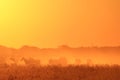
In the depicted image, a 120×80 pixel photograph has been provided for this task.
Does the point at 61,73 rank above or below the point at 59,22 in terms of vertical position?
below

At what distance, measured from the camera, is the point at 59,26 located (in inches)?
194

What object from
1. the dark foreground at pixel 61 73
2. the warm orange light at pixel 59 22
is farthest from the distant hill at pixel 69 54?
the dark foreground at pixel 61 73

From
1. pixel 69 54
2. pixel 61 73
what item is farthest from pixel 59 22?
pixel 61 73

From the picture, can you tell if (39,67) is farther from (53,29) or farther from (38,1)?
(38,1)

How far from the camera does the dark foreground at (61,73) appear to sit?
157 inches

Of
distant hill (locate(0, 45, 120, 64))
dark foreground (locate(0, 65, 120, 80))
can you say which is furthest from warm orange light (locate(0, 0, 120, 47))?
dark foreground (locate(0, 65, 120, 80))

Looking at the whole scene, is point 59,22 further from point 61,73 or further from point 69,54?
point 61,73

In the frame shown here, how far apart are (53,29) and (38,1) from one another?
47cm

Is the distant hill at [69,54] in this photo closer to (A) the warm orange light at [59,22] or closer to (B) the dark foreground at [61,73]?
(A) the warm orange light at [59,22]

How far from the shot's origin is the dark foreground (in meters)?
3.99

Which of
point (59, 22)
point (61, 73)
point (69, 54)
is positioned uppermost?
point (59, 22)

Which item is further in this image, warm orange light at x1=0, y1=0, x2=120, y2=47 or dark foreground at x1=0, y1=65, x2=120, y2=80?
warm orange light at x1=0, y1=0, x2=120, y2=47

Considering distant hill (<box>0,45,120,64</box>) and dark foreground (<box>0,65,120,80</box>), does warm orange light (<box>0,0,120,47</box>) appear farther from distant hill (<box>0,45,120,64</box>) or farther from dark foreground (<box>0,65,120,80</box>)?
dark foreground (<box>0,65,120,80</box>)

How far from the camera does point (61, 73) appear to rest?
13.5 feet
